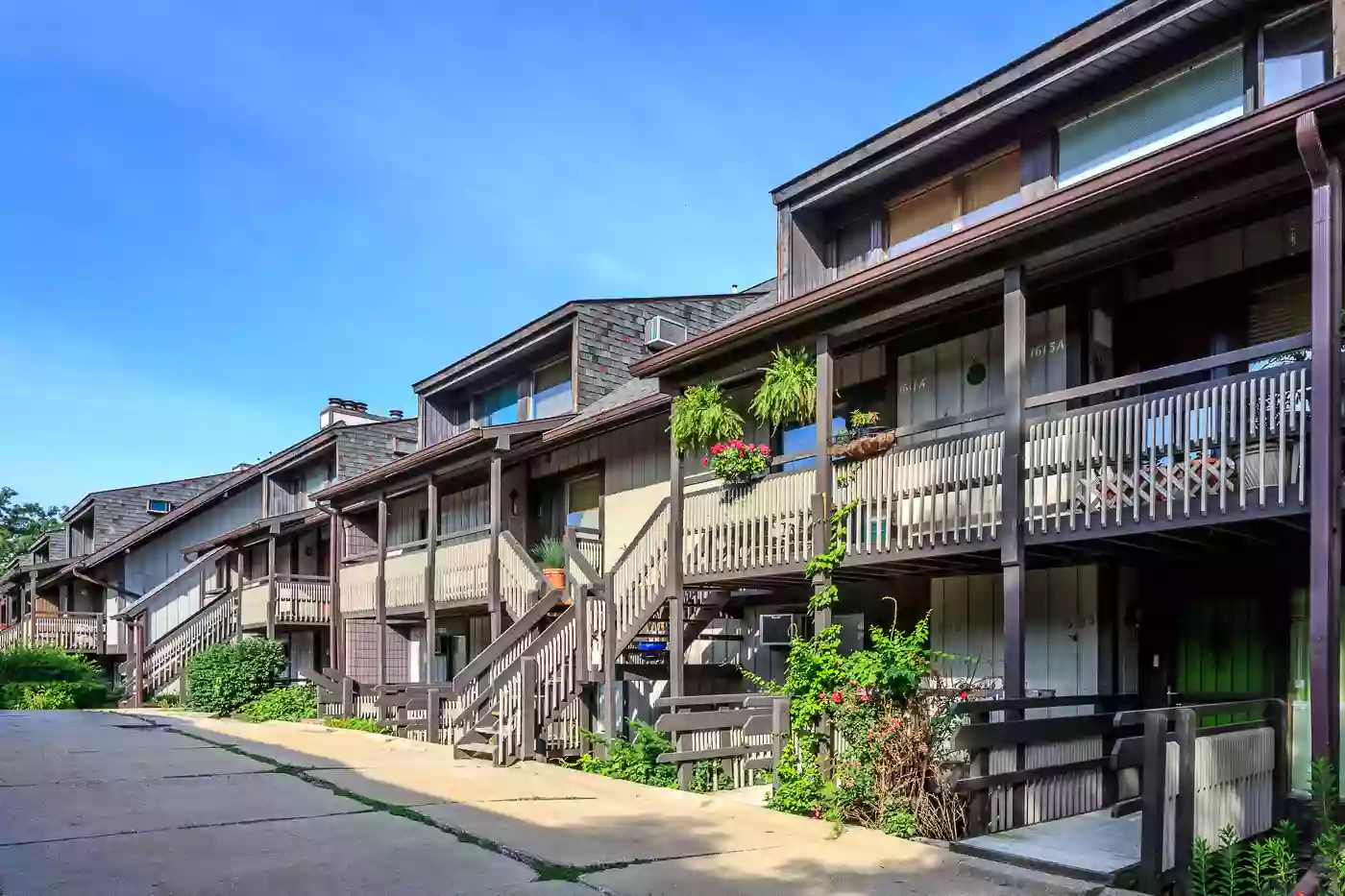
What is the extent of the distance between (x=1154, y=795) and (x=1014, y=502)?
11.0 ft

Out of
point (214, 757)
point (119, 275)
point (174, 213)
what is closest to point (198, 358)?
point (119, 275)

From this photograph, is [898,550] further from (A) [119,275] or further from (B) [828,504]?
(A) [119,275]

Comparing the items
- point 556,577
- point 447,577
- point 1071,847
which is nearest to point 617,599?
point 556,577

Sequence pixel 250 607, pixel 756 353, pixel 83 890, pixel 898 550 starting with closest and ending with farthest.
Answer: pixel 83 890 < pixel 898 550 < pixel 756 353 < pixel 250 607

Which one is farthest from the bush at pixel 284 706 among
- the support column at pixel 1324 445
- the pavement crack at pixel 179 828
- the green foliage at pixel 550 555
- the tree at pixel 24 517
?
the tree at pixel 24 517

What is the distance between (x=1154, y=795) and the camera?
6285 millimetres

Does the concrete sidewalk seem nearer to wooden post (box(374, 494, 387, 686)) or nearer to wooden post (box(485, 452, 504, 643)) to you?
wooden post (box(485, 452, 504, 643))

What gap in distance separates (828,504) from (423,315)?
27108mm

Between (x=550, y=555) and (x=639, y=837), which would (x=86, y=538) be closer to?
(x=550, y=555)

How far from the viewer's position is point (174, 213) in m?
23.2

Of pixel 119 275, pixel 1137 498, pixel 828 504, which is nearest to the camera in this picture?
pixel 1137 498

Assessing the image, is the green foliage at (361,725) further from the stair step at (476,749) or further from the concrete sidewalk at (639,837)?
the concrete sidewalk at (639,837)

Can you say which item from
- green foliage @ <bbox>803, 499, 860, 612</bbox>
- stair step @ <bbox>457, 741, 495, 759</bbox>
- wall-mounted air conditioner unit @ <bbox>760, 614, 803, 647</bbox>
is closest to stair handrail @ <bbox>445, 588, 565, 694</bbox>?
stair step @ <bbox>457, 741, 495, 759</bbox>

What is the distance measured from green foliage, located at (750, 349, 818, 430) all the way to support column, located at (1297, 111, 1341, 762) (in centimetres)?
525
